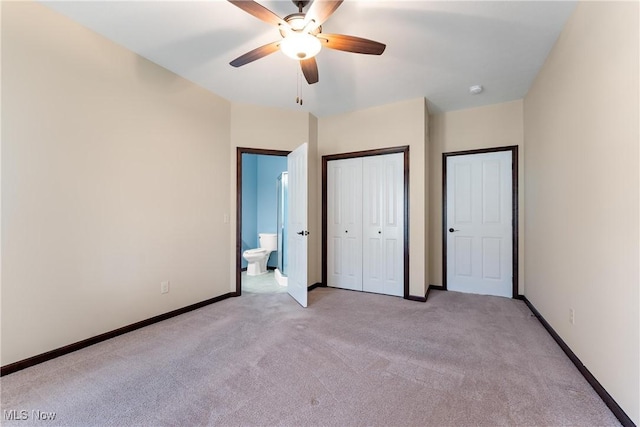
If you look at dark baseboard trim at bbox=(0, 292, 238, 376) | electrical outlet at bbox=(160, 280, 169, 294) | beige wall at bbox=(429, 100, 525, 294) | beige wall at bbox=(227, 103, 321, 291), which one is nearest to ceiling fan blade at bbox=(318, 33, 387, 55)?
beige wall at bbox=(227, 103, 321, 291)

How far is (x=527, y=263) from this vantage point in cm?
330

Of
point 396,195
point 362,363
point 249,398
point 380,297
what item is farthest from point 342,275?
point 249,398

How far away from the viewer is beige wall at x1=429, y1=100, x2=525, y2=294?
349 cm

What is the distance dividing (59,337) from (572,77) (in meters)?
4.20

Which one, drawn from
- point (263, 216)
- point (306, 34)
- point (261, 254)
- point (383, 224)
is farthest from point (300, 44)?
point (263, 216)

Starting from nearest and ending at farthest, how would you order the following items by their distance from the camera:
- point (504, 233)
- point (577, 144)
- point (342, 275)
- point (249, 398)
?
point (249, 398), point (577, 144), point (504, 233), point (342, 275)

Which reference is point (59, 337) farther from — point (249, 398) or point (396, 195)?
point (396, 195)

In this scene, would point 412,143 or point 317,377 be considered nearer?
point 317,377

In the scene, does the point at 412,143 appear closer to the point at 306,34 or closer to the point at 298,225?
the point at 298,225

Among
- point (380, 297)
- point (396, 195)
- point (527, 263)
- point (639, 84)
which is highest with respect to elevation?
point (639, 84)

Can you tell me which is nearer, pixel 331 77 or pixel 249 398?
pixel 249 398

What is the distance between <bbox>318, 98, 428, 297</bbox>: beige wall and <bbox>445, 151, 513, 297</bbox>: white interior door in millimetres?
604
